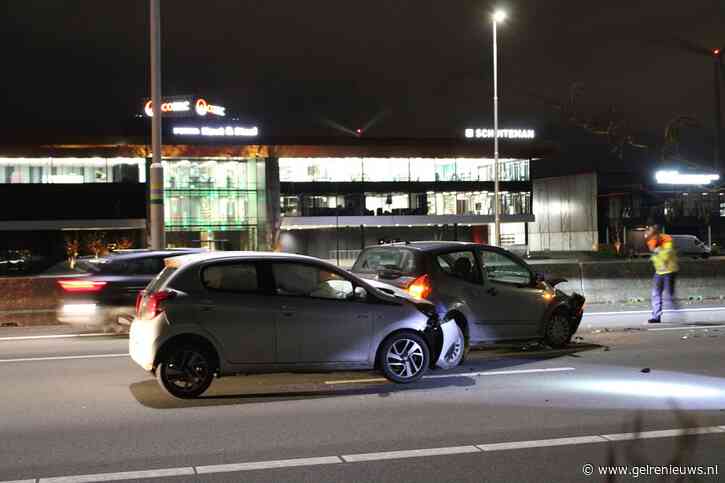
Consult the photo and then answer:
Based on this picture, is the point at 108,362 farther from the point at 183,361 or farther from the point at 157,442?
the point at 157,442

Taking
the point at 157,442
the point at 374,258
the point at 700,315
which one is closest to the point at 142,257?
the point at 374,258

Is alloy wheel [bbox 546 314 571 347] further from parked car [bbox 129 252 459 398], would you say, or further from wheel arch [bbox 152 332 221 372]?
wheel arch [bbox 152 332 221 372]

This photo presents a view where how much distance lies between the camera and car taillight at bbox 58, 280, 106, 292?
43.7 feet

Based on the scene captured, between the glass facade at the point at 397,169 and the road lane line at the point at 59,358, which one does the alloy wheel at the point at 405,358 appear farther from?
the glass facade at the point at 397,169

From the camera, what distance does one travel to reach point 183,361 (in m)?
8.59

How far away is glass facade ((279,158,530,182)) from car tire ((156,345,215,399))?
189ft

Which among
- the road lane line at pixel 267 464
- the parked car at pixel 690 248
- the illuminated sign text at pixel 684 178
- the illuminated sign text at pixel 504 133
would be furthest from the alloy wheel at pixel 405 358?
the illuminated sign text at pixel 684 178

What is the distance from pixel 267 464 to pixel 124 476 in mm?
1082

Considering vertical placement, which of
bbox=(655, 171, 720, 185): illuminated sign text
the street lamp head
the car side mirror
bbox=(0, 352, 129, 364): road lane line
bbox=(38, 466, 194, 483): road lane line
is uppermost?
the street lamp head

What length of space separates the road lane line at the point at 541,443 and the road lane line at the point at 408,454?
0.15 m

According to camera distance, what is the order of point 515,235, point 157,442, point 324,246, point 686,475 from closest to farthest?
point 686,475, point 157,442, point 324,246, point 515,235

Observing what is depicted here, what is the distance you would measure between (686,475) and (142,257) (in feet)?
33.6

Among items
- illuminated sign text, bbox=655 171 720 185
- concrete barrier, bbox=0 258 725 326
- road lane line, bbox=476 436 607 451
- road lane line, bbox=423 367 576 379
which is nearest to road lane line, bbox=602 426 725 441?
road lane line, bbox=476 436 607 451

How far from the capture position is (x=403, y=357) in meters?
9.43
